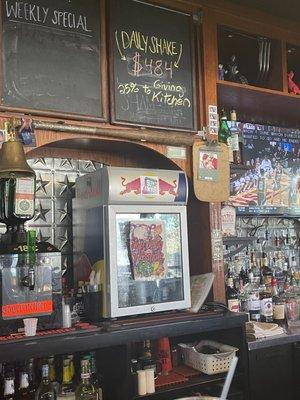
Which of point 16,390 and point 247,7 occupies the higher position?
point 247,7

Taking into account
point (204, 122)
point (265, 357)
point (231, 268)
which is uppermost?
point (204, 122)

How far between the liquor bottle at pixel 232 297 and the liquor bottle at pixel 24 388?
4.35 feet

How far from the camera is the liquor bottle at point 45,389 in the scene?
7.33 ft

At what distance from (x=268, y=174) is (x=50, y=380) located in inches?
92.9

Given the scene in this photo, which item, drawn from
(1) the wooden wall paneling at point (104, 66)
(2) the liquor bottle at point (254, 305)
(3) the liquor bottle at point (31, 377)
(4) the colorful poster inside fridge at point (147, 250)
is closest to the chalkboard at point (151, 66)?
(1) the wooden wall paneling at point (104, 66)

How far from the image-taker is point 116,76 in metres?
2.70

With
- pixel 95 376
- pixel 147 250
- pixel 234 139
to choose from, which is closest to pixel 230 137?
pixel 234 139

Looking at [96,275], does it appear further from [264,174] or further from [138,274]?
[264,174]

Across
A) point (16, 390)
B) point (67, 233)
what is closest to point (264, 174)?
point (67, 233)

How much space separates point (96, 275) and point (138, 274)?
0.74 ft

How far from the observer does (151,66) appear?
113 inches

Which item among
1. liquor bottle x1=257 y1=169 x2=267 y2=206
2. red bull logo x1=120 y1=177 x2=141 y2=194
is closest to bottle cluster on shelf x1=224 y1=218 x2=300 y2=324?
liquor bottle x1=257 y1=169 x2=267 y2=206

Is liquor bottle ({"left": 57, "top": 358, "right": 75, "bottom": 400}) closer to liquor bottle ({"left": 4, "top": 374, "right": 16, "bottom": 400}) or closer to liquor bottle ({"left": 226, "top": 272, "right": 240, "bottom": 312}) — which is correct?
liquor bottle ({"left": 4, "top": 374, "right": 16, "bottom": 400})

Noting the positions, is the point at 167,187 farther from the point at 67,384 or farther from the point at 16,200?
the point at 67,384
